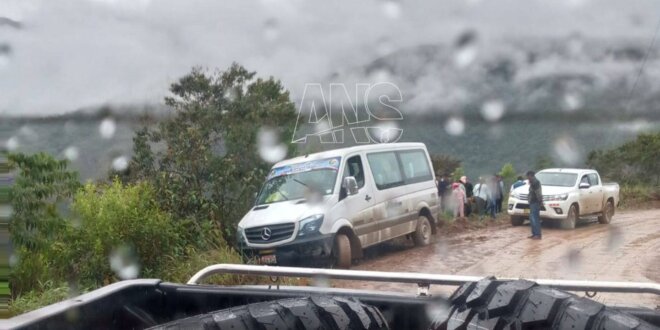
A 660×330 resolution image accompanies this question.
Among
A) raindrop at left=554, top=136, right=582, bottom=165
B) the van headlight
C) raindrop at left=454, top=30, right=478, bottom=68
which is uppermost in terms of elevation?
raindrop at left=454, top=30, right=478, bottom=68

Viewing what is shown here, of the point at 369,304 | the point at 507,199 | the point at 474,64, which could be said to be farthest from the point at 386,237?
the point at 369,304

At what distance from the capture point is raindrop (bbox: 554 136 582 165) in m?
2.57

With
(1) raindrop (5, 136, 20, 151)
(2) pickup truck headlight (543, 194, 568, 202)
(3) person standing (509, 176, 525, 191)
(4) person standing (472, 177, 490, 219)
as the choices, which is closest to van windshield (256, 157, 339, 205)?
(4) person standing (472, 177, 490, 219)

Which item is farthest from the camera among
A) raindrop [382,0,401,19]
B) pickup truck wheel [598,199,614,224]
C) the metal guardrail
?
raindrop [382,0,401,19]

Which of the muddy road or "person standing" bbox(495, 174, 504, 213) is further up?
"person standing" bbox(495, 174, 504, 213)

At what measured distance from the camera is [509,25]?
2637mm

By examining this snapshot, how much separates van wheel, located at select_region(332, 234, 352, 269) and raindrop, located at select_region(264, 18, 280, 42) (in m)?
0.84

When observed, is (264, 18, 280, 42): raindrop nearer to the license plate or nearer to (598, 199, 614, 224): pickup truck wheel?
the license plate

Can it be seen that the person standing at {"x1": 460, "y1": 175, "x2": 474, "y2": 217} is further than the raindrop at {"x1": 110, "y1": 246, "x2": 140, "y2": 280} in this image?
No

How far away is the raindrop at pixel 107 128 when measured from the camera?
3.38 meters

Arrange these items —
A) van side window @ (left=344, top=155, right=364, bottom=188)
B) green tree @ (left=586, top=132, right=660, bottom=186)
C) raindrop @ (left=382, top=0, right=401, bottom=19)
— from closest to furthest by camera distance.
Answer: green tree @ (left=586, top=132, right=660, bottom=186), raindrop @ (left=382, top=0, right=401, bottom=19), van side window @ (left=344, top=155, right=364, bottom=188)

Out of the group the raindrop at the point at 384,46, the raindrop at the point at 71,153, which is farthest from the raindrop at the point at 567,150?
the raindrop at the point at 71,153

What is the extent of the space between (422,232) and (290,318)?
74.0 inches

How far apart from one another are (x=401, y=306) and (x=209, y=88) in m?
2.14
